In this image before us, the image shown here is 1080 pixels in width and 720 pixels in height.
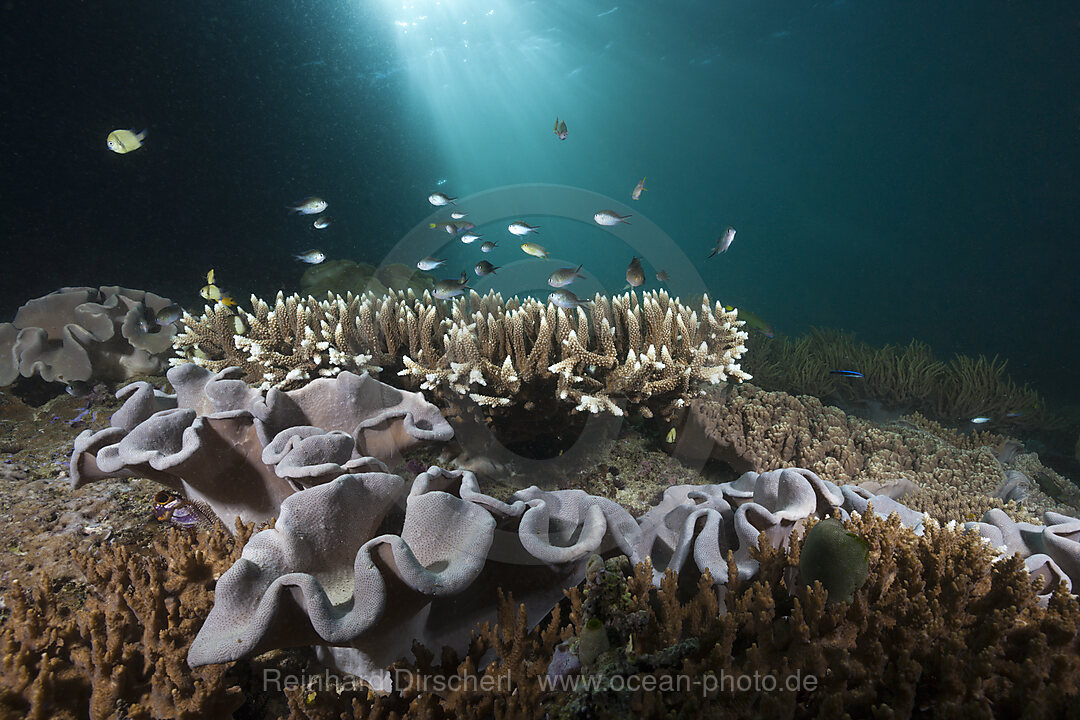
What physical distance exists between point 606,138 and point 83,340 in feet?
284

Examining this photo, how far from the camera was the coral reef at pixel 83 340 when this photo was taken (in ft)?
13.0

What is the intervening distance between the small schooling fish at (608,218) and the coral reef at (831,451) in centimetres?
297

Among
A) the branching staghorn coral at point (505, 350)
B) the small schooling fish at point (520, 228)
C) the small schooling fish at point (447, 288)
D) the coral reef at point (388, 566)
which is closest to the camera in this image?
the coral reef at point (388, 566)

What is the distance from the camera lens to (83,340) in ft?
13.5

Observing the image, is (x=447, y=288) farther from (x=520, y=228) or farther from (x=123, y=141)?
(x=123, y=141)

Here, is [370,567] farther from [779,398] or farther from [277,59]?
[277,59]

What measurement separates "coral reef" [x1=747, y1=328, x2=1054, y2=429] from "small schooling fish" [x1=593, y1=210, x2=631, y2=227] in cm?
384

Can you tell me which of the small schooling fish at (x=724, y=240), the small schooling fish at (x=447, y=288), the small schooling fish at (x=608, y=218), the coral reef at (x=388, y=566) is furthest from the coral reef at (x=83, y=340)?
the small schooling fish at (x=724, y=240)

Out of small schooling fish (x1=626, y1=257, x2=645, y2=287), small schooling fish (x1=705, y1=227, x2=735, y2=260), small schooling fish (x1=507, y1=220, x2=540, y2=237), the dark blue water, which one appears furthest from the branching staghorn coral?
the dark blue water

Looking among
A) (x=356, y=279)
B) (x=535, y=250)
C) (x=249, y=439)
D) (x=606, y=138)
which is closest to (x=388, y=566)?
(x=249, y=439)

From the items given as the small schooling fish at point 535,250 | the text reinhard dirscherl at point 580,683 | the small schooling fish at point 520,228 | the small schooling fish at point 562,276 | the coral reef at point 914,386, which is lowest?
the coral reef at point 914,386

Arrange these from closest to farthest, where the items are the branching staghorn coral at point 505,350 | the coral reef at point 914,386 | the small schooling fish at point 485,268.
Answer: the branching staghorn coral at point 505,350
the small schooling fish at point 485,268
the coral reef at point 914,386

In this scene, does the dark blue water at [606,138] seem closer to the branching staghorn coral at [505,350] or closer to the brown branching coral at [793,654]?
the branching staghorn coral at [505,350]

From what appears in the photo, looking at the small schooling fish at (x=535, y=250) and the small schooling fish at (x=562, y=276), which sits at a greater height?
the small schooling fish at (x=535, y=250)
